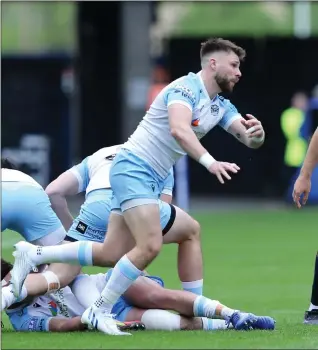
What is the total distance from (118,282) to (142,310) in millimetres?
580

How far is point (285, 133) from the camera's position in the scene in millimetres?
25375

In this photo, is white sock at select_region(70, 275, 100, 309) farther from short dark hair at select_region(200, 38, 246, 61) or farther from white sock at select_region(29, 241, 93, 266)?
short dark hair at select_region(200, 38, 246, 61)

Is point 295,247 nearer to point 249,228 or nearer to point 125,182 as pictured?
point 249,228

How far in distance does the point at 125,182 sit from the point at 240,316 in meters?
1.21

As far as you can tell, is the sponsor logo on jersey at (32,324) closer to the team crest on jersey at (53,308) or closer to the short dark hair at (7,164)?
the team crest on jersey at (53,308)

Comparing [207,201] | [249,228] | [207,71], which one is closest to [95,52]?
[207,201]

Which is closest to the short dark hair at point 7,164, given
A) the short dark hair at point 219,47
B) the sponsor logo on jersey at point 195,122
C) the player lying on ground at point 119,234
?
the player lying on ground at point 119,234

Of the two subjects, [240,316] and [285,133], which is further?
[285,133]

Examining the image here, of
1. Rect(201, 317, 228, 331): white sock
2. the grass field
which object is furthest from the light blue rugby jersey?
the grass field

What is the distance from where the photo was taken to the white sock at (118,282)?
313 inches

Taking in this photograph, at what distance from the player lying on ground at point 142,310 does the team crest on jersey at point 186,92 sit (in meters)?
1.37

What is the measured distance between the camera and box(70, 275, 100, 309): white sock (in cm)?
850

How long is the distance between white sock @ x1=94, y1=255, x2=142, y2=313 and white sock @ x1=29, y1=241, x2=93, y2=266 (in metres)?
0.24

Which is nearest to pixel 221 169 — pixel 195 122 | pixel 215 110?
pixel 195 122
